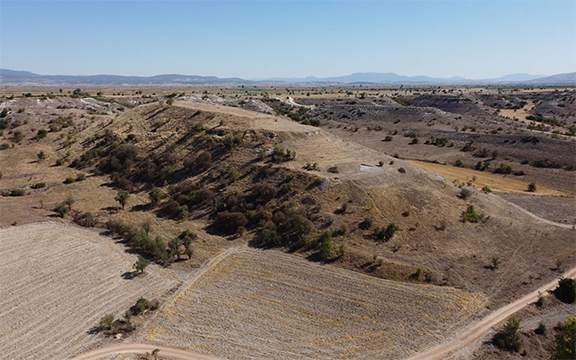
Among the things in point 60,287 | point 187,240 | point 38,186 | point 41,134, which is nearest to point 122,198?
point 187,240

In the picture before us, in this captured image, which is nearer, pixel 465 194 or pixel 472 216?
pixel 472 216

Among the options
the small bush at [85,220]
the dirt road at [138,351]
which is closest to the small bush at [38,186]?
the small bush at [85,220]

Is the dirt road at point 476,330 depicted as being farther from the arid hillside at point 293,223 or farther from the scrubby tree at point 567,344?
the scrubby tree at point 567,344

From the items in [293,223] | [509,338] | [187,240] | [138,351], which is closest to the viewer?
[138,351]

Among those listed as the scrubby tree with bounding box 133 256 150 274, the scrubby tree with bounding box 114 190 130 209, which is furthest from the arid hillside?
the scrubby tree with bounding box 133 256 150 274

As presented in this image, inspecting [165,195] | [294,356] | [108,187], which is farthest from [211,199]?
[294,356]

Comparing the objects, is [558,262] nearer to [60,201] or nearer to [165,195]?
[165,195]

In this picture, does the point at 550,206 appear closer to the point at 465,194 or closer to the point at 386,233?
the point at 465,194
